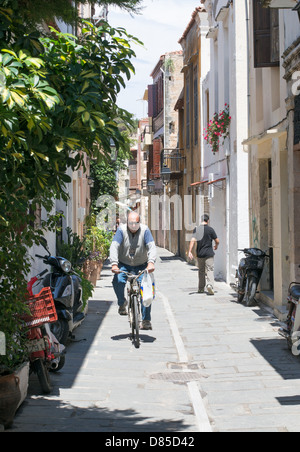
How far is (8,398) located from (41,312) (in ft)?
4.20

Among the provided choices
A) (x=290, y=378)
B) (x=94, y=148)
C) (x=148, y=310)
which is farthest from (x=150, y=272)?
(x=94, y=148)

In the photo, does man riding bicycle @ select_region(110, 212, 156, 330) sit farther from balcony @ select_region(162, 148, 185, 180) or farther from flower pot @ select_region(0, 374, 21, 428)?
balcony @ select_region(162, 148, 185, 180)

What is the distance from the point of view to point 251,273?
14500mm

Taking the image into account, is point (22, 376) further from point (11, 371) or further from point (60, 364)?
point (60, 364)

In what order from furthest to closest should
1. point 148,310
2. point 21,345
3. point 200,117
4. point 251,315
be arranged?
point 200,117 → point 251,315 → point 148,310 → point 21,345

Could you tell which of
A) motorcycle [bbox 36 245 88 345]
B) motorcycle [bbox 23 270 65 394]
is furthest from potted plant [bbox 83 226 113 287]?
motorcycle [bbox 23 270 65 394]

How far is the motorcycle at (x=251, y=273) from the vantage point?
47.5ft

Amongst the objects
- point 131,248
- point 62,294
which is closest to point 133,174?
point 131,248

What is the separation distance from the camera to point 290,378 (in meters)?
8.01

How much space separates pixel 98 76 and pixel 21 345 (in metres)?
2.88

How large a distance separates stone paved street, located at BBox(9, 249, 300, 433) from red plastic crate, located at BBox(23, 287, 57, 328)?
2.47ft

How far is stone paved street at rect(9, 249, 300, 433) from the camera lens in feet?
20.5

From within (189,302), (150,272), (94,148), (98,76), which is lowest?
(189,302)
